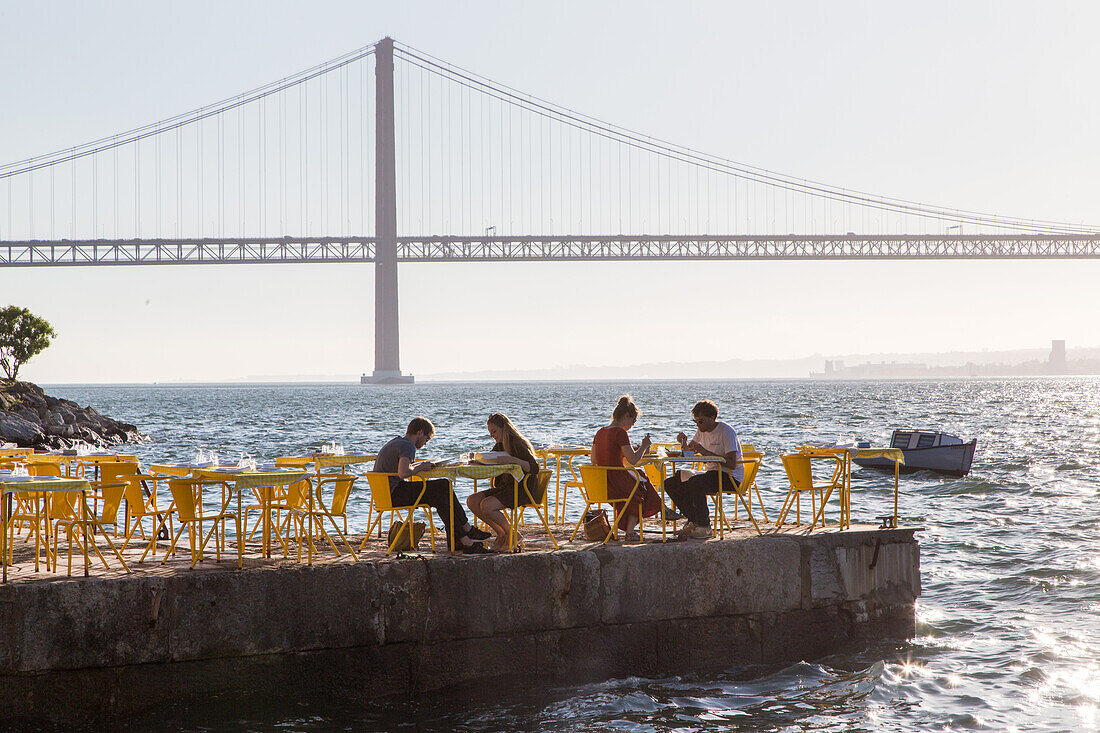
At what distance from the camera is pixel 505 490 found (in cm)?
520

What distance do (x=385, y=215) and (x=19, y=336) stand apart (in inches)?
1105

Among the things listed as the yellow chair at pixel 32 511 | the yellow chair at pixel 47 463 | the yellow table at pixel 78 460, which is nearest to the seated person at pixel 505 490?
the yellow chair at pixel 32 511

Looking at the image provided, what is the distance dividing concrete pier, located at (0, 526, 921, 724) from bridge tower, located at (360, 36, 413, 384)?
52141 mm

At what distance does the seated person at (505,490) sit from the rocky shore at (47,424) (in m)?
16.3

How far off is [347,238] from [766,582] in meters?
53.2

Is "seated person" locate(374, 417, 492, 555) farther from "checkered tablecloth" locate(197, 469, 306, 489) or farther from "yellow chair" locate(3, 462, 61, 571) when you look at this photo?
"yellow chair" locate(3, 462, 61, 571)

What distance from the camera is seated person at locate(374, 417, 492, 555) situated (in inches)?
197

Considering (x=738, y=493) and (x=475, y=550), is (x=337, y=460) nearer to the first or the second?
(x=475, y=550)

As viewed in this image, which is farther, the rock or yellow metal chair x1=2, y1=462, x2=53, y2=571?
the rock

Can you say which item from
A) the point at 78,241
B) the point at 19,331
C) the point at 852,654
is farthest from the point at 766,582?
the point at 78,241

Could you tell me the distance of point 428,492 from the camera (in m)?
5.16

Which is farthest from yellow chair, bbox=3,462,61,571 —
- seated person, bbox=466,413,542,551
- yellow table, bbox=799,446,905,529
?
yellow table, bbox=799,446,905,529

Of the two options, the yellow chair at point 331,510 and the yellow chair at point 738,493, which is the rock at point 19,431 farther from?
the yellow chair at point 738,493

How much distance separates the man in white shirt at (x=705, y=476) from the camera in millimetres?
5469
